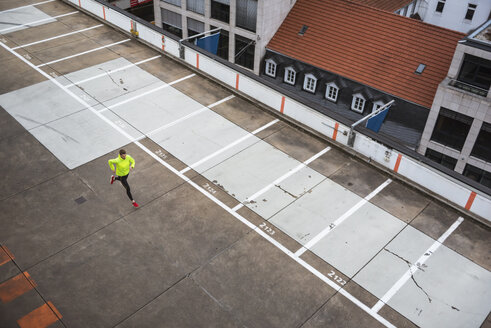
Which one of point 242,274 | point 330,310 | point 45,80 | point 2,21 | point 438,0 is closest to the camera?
point 330,310

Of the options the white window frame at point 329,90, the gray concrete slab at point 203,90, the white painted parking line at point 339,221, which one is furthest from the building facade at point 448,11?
the white painted parking line at point 339,221

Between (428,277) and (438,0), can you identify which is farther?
(438,0)

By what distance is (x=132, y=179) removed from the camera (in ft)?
54.1

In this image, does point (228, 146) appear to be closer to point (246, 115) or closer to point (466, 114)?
point (246, 115)

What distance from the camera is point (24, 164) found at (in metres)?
16.9

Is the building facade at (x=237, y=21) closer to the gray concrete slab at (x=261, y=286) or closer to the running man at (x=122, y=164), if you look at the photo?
the running man at (x=122, y=164)

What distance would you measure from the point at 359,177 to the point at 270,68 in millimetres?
20277

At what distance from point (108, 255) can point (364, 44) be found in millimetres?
24430

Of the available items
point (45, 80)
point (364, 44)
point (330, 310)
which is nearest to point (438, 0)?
point (364, 44)

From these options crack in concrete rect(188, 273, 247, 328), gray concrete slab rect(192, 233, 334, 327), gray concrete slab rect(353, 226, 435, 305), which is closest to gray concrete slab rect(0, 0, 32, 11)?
gray concrete slab rect(192, 233, 334, 327)

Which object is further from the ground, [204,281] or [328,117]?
[328,117]

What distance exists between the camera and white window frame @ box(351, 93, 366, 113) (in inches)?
1197

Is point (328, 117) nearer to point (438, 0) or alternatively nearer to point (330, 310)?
point (330, 310)

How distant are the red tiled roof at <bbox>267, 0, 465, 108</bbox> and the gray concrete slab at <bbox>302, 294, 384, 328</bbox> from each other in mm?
19299
